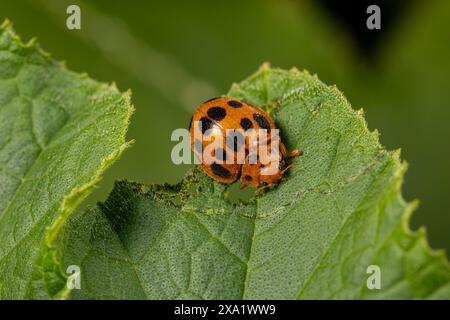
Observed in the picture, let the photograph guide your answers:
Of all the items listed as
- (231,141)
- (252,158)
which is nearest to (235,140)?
(231,141)

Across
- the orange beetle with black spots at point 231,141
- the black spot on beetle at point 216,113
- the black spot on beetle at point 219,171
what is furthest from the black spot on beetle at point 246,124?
the black spot on beetle at point 219,171

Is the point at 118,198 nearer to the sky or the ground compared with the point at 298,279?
nearer to the sky

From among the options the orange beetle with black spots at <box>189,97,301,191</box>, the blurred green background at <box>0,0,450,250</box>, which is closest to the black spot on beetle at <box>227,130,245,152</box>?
the orange beetle with black spots at <box>189,97,301,191</box>

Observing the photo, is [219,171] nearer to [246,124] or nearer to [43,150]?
[246,124]

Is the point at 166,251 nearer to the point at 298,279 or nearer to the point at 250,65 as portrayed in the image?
the point at 298,279

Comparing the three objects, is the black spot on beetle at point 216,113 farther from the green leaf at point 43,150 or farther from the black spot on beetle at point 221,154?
the green leaf at point 43,150

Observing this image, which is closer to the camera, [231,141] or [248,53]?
[231,141]

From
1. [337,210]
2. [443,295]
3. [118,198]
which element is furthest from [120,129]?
[443,295]
